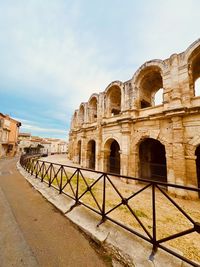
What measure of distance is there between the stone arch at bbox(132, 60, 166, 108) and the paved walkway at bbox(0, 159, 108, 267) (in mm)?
8510

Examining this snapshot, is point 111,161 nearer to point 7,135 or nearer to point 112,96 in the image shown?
point 112,96

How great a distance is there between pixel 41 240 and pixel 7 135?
29.3 meters

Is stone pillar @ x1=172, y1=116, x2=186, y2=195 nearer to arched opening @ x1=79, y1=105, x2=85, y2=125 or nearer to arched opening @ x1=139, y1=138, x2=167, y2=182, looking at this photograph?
arched opening @ x1=139, y1=138, x2=167, y2=182

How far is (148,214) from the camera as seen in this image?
441 centimetres

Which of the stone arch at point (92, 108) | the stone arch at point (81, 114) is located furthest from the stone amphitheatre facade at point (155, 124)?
the stone arch at point (81, 114)

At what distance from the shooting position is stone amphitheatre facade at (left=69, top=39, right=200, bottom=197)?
264 inches

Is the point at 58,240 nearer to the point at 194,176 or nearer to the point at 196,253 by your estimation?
the point at 196,253

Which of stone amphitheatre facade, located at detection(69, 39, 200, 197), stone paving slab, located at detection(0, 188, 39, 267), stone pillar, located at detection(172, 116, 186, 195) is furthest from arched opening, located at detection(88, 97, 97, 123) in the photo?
stone paving slab, located at detection(0, 188, 39, 267)

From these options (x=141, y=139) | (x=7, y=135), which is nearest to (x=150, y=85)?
(x=141, y=139)

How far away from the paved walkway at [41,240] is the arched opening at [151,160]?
7.78 meters

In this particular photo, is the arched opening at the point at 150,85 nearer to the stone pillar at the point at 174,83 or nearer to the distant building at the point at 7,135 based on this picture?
the stone pillar at the point at 174,83

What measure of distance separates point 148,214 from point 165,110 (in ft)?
17.4

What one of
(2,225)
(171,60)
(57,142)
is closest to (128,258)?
(2,225)

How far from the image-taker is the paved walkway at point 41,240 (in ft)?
7.40
